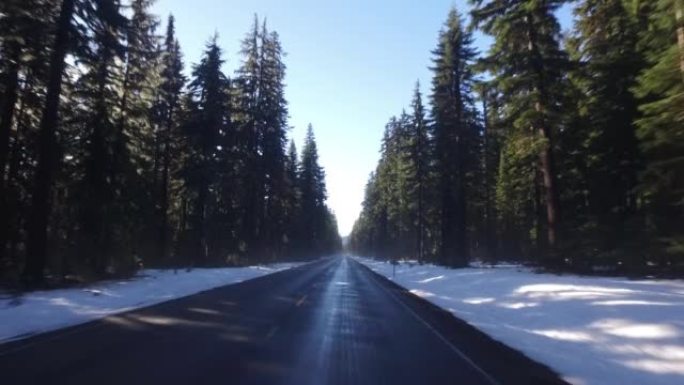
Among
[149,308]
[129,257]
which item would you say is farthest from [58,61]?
[129,257]

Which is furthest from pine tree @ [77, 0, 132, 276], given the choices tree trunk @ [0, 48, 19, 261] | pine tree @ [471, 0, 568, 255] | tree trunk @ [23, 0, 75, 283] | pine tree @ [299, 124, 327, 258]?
pine tree @ [299, 124, 327, 258]

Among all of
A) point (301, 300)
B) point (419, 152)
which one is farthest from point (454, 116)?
point (301, 300)

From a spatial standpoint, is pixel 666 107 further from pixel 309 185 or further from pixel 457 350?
pixel 309 185

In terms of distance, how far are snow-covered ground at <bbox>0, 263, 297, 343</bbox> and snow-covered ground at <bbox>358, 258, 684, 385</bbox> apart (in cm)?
978

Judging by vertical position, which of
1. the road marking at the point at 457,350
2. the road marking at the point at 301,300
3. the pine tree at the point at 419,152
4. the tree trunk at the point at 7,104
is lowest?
the road marking at the point at 457,350

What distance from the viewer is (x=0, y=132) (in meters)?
24.7

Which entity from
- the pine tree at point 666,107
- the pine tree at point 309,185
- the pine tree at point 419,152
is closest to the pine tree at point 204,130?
the pine tree at point 419,152

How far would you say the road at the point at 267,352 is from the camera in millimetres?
8469

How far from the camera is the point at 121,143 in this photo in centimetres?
3117

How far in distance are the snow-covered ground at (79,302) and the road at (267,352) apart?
840 millimetres

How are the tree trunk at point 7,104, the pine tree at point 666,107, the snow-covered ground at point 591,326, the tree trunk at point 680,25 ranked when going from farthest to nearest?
1. the tree trunk at point 7,104
2. the pine tree at point 666,107
3. the tree trunk at point 680,25
4. the snow-covered ground at point 591,326

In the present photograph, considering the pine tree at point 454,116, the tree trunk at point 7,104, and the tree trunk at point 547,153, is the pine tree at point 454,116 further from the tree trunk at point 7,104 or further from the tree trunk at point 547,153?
the tree trunk at point 7,104

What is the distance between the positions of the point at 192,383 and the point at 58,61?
18.2 metres

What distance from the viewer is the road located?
8.47 metres
